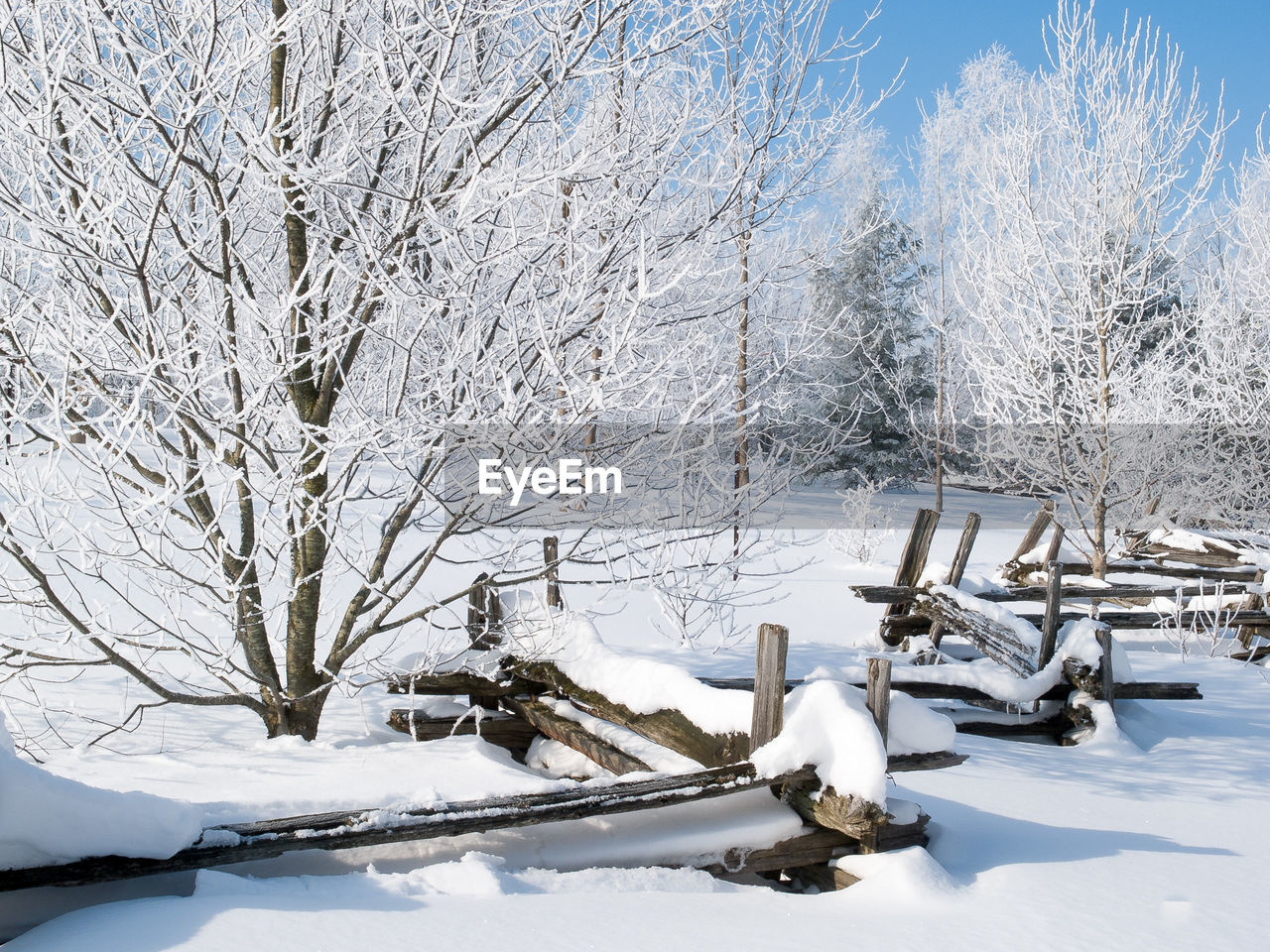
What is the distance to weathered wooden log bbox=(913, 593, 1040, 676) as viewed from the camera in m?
7.17

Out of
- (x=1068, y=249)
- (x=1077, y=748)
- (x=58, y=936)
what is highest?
(x=1068, y=249)

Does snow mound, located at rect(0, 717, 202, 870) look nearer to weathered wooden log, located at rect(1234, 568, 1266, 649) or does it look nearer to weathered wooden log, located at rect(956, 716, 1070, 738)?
weathered wooden log, located at rect(956, 716, 1070, 738)

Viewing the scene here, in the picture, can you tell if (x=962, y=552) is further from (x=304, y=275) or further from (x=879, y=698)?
(x=304, y=275)

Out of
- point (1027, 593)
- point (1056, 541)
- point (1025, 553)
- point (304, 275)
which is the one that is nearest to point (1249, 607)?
point (1056, 541)

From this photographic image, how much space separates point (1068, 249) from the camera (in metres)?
11.4

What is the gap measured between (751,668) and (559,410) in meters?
3.95

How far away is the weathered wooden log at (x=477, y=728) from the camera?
17.6 ft

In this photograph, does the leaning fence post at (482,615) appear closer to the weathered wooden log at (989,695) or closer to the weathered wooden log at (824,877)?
the weathered wooden log at (989,695)

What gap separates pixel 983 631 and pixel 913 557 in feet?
5.15

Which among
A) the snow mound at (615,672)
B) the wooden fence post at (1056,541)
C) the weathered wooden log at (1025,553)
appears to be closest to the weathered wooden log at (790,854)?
the snow mound at (615,672)

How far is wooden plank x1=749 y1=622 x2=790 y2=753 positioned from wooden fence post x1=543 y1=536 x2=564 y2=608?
3.45 ft

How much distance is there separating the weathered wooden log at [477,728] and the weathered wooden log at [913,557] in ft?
15.1

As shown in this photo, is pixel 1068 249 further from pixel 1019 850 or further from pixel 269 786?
pixel 269 786

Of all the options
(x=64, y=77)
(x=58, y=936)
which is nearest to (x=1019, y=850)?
(x=58, y=936)
